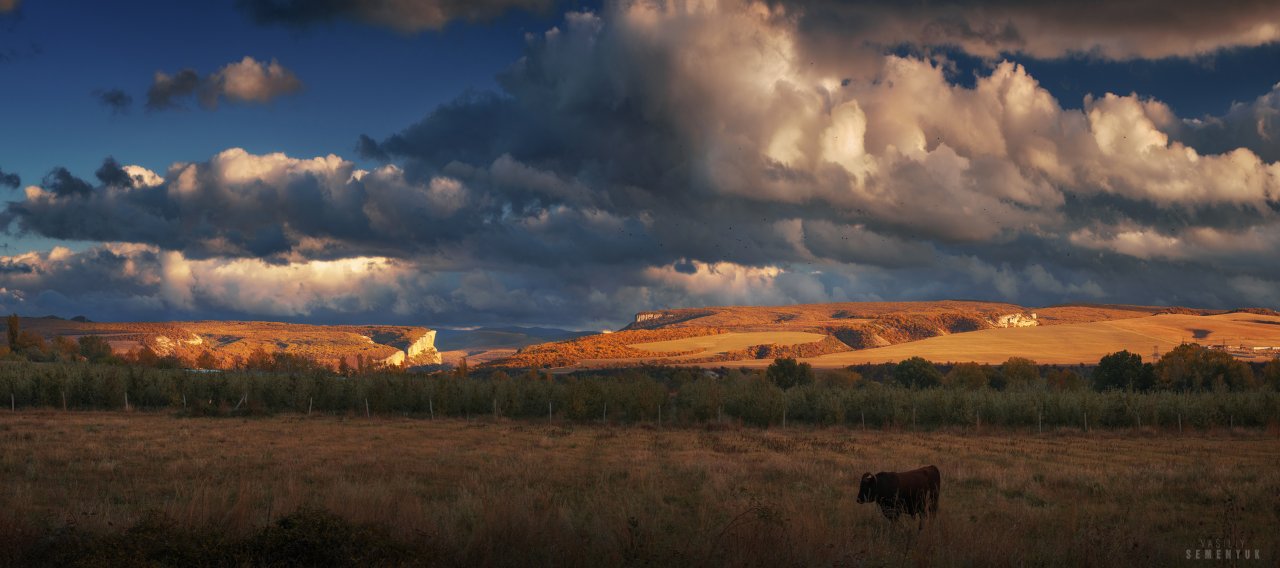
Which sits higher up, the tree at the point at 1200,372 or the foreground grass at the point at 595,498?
the foreground grass at the point at 595,498

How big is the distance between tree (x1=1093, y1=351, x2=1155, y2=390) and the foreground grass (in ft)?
A: 242

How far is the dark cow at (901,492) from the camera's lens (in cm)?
1623

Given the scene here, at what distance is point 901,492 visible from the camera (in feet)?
54.4

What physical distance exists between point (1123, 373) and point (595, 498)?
120m

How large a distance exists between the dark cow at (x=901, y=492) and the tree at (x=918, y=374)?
114 m

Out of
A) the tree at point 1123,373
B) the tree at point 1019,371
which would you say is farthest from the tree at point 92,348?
the tree at point 1123,373

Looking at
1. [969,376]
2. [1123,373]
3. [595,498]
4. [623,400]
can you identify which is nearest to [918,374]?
[969,376]

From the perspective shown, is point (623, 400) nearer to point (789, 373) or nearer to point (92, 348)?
point (789, 373)

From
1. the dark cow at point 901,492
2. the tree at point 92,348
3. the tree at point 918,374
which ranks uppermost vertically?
the dark cow at point 901,492

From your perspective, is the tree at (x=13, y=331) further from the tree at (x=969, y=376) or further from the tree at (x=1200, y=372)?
the tree at (x=1200, y=372)

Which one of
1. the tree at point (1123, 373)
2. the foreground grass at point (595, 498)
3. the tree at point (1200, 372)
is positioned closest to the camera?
the foreground grass at point (595, 498)

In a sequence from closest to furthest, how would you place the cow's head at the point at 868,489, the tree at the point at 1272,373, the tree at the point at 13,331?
the cow's head at the point at 868,489
the tree at the point at 1272,373
the tree at the point at 13,331

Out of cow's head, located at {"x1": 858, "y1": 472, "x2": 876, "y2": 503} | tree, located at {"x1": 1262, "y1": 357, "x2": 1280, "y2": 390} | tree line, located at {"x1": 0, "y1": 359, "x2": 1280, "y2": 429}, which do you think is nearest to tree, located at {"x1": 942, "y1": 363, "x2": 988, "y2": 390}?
tree, located at {"x1": 1262, "y1": 357, "x2": 1280, "y2": 390}

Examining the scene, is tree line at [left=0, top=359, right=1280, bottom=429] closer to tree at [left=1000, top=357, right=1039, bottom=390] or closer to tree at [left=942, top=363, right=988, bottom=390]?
tree at [left=942, top=363, right=988, bottom=390]
